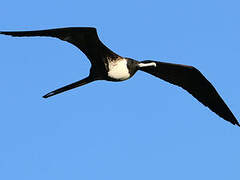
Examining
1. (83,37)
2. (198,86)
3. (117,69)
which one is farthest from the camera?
Result: (198,86)

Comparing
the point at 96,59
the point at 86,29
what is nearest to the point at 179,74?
the point at 96,59

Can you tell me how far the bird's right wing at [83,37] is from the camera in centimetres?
834

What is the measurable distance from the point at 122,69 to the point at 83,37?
2.90 ft

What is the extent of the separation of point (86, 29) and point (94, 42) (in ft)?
Answer: 1.78

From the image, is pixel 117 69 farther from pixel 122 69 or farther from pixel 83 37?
pixel 83 37

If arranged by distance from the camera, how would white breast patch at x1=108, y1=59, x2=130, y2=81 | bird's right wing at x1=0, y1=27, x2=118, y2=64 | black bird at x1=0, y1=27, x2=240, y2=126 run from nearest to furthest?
bird's right wing at x1=0, y1=27, x2=118, y2=64
black bird at x1=0, y1=27, x2=240, y2=126
white breast patch at x1=108, y1=59, x2=130, y2=81

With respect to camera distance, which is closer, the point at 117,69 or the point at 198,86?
the point at 117,69

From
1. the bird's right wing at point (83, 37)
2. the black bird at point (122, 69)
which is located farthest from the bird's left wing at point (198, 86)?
the bird's right wing at point (83, 37)

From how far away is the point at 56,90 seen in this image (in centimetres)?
945

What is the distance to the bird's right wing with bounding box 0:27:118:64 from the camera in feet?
27.4

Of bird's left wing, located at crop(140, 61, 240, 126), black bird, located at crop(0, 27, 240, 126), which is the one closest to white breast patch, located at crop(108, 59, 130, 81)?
black bird, located at crop(0, 27, 240, 126)

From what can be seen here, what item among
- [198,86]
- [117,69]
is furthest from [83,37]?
[198,86]

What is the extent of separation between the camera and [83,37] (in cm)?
897

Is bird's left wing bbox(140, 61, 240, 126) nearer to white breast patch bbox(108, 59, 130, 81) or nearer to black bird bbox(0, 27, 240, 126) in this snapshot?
black bird bbox(0, 27, 240, 126)
